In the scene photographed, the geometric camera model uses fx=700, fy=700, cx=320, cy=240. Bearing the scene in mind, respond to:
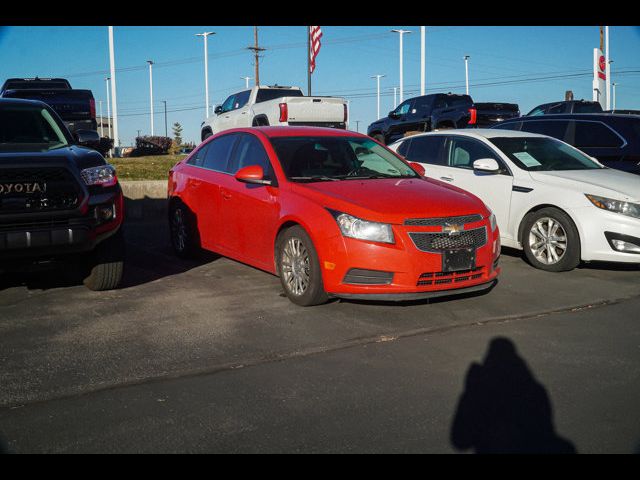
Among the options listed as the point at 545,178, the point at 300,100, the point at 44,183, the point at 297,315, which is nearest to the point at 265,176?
the point at 297,315

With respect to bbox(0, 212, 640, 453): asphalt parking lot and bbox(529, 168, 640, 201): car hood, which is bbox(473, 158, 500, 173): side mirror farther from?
bbox(0, 212, 640, 453): asphalt parking lot

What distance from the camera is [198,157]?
332 inches

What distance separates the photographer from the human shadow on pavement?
11.1 feet

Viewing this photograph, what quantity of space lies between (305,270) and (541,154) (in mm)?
4324

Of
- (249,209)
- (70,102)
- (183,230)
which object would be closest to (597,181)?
(249,209)

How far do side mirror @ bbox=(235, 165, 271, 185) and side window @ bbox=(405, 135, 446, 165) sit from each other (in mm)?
3831

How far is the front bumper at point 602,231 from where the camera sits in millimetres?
7422

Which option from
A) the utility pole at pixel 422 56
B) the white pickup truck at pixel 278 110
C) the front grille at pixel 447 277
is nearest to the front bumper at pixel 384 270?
the front grille at pixel 447 277

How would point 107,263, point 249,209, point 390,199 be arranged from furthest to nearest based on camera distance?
point 249,209 < point 107,263 < point 390,199

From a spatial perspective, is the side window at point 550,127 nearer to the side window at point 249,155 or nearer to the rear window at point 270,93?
the side window at point 249,155

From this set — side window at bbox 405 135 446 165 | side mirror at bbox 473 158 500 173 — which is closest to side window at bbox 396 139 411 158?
side window at bbox 405 135 446 165

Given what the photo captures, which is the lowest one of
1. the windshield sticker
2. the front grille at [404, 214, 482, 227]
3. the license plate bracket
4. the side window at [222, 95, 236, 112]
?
the license plate bracket

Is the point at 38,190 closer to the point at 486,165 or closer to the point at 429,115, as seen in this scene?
the point at 486,165
